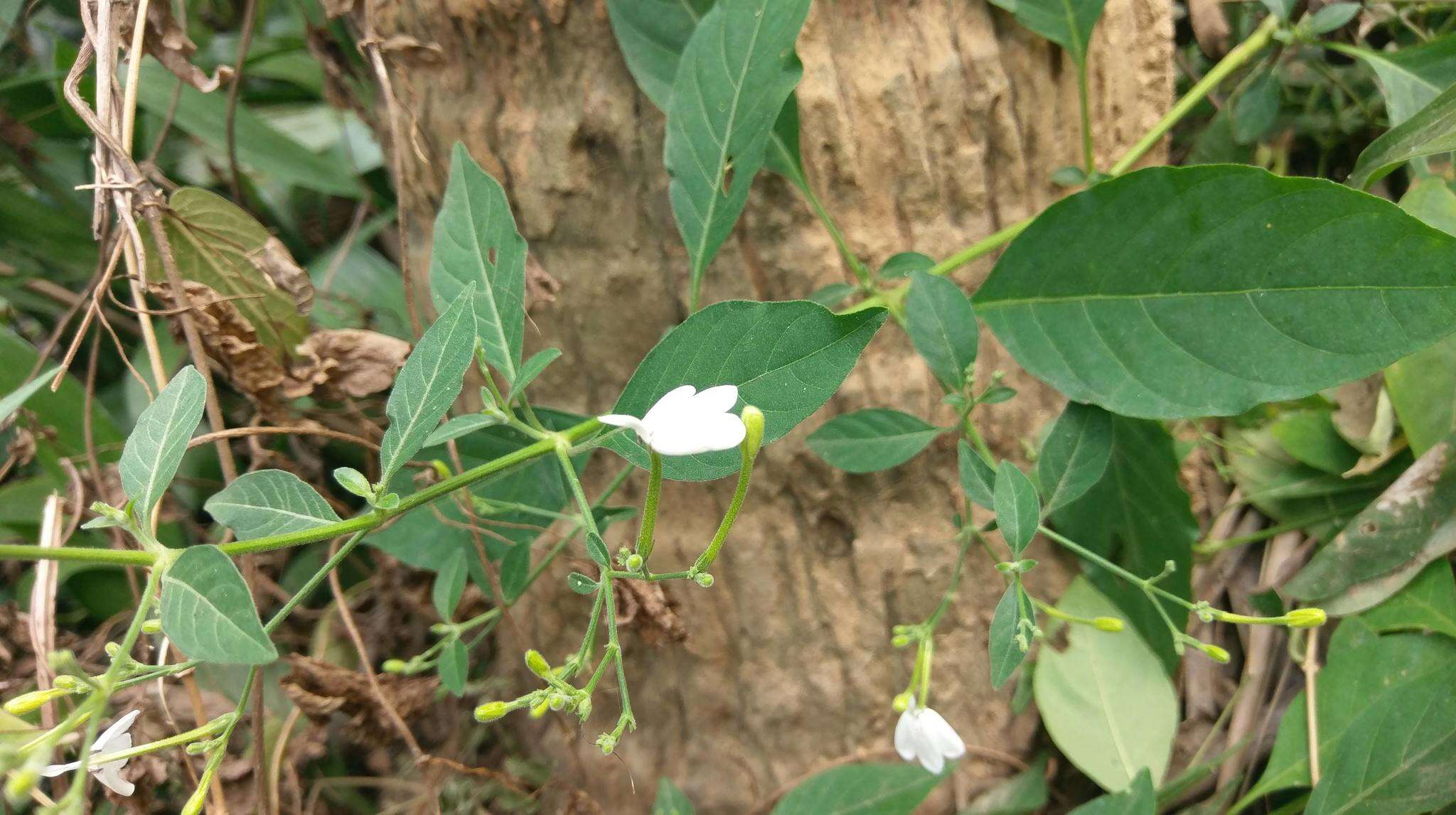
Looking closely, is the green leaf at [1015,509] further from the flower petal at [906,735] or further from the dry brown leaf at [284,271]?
→ the dry brown leaf at [284,271]

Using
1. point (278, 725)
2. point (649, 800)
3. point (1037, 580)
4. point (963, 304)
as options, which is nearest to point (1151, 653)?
point (1037, 580)

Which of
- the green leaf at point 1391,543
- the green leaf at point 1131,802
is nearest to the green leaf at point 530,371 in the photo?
the green leaf at point 1131,802

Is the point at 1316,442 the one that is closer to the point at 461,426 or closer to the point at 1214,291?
the point at 1214,291

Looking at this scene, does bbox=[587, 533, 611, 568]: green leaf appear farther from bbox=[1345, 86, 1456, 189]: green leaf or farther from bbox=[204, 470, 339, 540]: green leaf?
bbox=[1345, 86, 1456, 189]: green leaf

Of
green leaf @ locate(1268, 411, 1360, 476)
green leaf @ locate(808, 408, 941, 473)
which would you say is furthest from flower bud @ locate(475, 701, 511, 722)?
green leaf @ locate(1268, 411, 1360, 476)

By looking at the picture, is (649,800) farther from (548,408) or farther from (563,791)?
(548,408)

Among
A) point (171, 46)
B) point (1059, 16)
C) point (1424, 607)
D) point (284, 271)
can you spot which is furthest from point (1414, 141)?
point (171, 46)

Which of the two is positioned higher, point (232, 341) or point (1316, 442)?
point (232, 341)

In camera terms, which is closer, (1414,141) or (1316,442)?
(1414,141)
